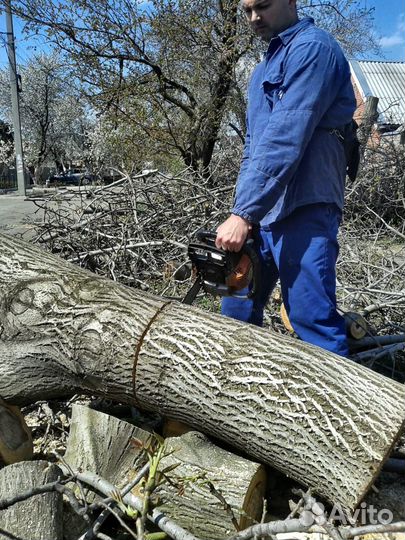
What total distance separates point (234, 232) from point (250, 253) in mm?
201

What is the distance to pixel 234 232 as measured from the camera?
2.47 metres

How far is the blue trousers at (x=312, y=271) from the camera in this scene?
2475 millimetres

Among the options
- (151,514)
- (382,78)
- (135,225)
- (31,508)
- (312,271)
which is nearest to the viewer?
(151,514)

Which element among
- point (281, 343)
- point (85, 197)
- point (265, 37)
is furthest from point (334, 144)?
point (85, 197)

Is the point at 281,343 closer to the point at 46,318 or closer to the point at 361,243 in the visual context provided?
the point at 46,318

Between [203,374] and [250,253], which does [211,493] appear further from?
[250,253]

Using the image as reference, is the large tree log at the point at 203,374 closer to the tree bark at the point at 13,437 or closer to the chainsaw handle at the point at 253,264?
the tree bark at the point at 13,437

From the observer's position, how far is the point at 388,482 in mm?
2318

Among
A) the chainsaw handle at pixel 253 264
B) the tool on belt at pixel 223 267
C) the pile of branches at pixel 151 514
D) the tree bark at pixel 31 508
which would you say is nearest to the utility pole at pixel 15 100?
the tool on belt at pixel 223 267

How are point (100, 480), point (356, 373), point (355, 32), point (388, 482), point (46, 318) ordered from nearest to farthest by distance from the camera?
point (100, 480)
point (356, 373)
point (388, 482)
point (46, 318)
point (355, 32)

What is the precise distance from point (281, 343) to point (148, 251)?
296 centimetres

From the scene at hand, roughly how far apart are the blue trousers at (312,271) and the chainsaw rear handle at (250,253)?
0.12m

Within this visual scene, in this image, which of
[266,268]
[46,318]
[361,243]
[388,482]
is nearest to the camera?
[388,482]

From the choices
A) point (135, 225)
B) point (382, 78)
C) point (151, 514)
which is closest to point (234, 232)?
point (151, 514)
